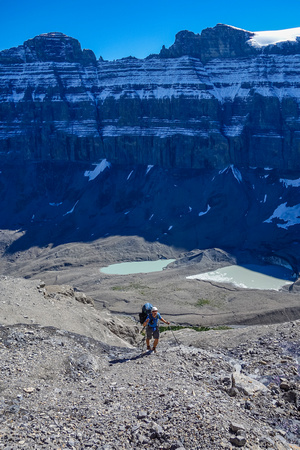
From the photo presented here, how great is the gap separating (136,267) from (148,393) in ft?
231

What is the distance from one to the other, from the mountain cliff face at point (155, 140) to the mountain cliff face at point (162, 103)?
0.79 ft

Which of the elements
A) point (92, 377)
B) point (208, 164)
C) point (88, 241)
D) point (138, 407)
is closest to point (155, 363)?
point (92, 377)

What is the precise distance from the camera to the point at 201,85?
113 metres

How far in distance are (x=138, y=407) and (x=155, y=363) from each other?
3820mm

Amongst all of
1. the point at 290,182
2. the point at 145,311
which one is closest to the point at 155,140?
the point at 290,182

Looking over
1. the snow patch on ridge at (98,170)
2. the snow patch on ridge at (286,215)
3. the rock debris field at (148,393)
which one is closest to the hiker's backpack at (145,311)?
the rock debris field at (148,393)

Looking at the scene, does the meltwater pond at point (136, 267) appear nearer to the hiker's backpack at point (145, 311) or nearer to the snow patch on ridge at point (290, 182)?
the snow patch on ridge at point (290, 182)

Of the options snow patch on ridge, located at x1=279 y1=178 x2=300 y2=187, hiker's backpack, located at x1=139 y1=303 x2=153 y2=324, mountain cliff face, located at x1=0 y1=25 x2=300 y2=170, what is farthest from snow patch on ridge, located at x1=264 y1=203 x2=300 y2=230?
hiker's backpack, located at x1=139 y1=303 x2=153 y2=324

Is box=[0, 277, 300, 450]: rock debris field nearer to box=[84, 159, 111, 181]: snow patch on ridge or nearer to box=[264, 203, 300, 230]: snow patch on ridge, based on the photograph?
box=[264, 203, 300, 230]: snow patch on ridge

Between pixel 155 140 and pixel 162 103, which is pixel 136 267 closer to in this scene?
pixel 155 140

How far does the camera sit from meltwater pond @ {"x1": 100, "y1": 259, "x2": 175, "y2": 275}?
275 ft

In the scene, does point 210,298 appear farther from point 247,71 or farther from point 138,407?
point 247,71

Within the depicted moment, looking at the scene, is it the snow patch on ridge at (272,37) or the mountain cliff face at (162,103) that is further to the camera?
the snow patch on ridge at (272,37)

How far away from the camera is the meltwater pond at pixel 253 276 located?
242 ft
